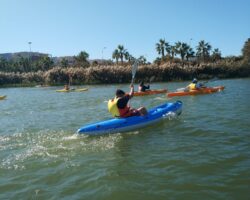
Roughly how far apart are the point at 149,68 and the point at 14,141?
46.6 metres

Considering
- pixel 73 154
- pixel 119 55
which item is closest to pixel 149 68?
pixel 119 55

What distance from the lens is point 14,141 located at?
11711mm

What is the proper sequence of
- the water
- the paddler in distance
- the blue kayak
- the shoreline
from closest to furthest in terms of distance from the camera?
the water < the blue kayak < the paddler in distance < the shoreline

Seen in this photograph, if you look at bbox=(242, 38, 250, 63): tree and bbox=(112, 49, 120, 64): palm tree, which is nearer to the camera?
bbox=(242, 38, 250, 63): tree

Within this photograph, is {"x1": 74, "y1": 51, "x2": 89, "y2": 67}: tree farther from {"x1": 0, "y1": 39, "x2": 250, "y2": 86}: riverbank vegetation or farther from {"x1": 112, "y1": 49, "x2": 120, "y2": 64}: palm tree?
{"x1": 0, "y1": 39, "x2": 250, "y2": 86}: riverbank vegetation

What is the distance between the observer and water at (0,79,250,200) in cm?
695

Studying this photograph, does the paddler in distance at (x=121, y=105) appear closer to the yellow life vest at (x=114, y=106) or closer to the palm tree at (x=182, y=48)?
the yellow life vest at (x=114, y=106)

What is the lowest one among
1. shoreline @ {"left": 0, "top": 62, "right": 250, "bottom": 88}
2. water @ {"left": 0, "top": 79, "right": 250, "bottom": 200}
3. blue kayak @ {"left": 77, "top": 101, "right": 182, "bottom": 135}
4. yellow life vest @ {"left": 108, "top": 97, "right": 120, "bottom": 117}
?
water @ {"left": 0, "top": 79, "right": 250, "bottom": 200}

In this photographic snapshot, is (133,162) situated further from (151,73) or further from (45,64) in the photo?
(45,64)

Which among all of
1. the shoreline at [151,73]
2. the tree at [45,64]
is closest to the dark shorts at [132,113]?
the shoreline at [151,73]

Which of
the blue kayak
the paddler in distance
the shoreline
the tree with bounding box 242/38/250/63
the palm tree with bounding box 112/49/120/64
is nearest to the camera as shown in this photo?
the blue kayak

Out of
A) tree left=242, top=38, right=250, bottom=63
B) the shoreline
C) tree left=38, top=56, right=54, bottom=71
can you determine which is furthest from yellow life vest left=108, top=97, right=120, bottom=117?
tree left=38, top=56, right=54, bottom=71

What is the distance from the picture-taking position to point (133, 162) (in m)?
8.76

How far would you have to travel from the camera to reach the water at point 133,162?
6.95 m
